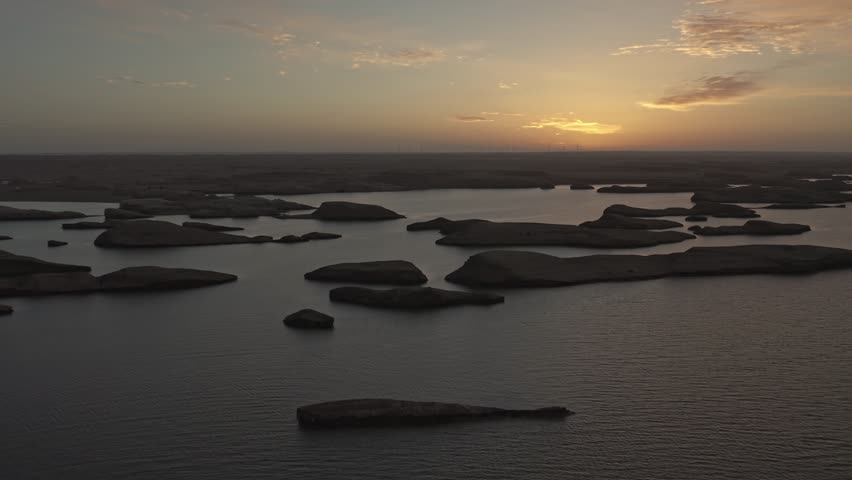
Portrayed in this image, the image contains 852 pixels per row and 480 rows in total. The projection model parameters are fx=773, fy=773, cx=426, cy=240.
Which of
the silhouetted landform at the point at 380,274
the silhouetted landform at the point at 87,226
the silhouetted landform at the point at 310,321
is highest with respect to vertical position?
the silhouetted landform at the point at 87,226

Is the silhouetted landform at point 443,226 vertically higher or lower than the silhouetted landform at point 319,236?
higher

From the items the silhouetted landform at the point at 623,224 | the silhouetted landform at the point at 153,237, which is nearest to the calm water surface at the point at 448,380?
the silhouetted landform at the point at 153,237

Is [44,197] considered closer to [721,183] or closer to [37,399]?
[37,399]

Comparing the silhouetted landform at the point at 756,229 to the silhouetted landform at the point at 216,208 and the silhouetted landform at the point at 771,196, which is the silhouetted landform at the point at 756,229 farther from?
the silhouetted landform at the point at 216,208

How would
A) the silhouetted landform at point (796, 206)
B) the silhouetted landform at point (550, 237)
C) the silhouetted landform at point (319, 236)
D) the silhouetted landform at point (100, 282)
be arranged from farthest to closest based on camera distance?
the silhouetted landform at point (796, 206), the silhouetted landform at point (319, 236), the silhouetted landform at point (550, 237), the silhouetted landform at point (100, 282)

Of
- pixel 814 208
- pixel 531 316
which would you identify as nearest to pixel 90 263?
pixel 531 316

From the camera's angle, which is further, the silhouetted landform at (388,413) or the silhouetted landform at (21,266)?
the silhouetted landform at (21,266)

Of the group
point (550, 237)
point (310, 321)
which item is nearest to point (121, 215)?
point (550, 237)

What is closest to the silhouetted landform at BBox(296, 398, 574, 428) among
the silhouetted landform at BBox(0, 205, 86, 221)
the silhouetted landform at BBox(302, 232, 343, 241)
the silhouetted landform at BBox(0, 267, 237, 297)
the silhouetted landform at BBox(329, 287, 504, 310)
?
the silhouetted landform at BBox(329, 287, 504, 310)
